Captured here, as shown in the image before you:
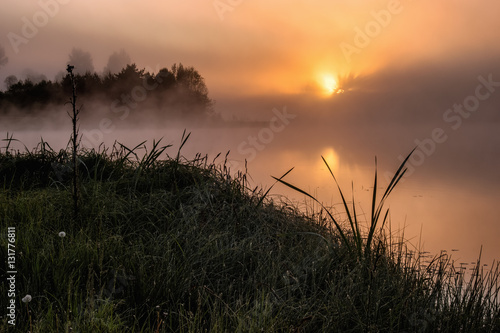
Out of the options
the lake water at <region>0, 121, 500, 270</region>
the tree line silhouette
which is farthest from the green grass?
the tree line silhouette

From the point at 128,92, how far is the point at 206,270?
103 ft

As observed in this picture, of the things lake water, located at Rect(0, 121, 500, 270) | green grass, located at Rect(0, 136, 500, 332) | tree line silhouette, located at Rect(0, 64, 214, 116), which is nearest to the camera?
green grass, located at Rect(0, 136, 500, 332)

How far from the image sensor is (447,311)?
2654 mm

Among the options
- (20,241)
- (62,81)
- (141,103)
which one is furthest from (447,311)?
(141,103)

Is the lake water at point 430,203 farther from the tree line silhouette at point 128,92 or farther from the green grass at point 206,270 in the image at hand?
the tree line silhouette at point 128,92

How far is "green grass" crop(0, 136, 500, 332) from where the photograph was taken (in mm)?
2309

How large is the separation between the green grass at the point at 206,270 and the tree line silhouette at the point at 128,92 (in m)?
19.9

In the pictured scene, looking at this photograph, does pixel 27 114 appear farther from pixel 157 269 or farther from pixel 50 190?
pixel 157 269

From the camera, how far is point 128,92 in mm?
32438

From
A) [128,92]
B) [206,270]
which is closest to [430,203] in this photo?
[206,270]

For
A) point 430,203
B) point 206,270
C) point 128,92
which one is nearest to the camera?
point 206,270

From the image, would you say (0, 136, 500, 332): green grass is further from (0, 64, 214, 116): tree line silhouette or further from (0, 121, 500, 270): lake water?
(0, 64, 214, 116): tree line silhouette

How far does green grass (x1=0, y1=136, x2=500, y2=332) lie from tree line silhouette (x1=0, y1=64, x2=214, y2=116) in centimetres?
1990

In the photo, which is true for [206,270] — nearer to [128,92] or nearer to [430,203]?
[430,203]
